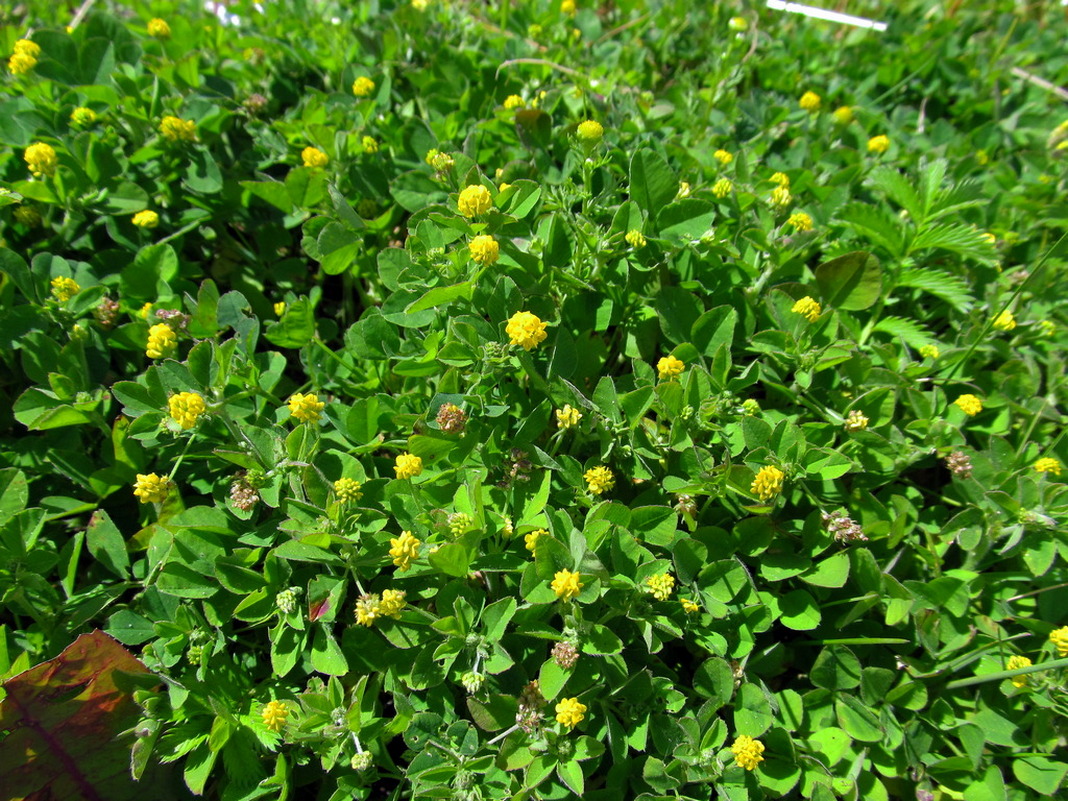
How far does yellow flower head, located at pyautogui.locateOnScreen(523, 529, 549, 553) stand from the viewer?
2.20m

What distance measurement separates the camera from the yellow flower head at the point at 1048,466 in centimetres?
267

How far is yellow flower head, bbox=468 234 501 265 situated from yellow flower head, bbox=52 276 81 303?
61.7 inches

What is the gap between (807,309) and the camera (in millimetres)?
2732

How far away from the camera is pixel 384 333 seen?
8.91 ft

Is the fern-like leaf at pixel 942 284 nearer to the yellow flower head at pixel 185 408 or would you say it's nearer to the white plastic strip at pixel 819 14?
the white plastic strip at pixel 819 14

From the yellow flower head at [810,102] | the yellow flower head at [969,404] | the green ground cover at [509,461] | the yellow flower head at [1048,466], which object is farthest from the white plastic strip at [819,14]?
the yellow flower head at [1048,466]

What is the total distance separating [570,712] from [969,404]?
6.09 ft

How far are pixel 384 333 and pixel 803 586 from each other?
68.9 inches

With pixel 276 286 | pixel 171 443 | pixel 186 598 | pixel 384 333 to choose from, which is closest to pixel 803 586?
pixel 384 333

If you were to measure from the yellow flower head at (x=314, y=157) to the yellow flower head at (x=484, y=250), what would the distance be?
106 cm

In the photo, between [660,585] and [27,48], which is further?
[27,48]

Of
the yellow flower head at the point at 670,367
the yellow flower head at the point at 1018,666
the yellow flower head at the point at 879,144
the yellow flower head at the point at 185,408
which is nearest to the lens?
the yellow flower head at the point at 185,408

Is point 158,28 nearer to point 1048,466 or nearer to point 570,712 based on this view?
point 570,712

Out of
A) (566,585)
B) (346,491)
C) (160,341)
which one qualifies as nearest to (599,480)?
(566,585)
